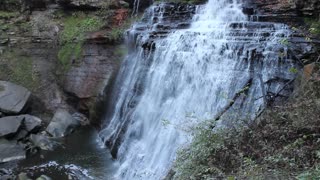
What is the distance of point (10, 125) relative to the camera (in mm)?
11133

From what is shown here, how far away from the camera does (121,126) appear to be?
1098cm

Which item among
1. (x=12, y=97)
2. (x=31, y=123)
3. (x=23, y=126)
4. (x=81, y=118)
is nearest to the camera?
(x=23, y=126)

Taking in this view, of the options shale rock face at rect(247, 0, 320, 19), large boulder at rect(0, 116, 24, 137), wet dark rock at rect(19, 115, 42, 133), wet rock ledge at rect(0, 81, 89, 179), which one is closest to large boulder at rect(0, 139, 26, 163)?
wet rock ledge at rect(0, 81, 89, 179)

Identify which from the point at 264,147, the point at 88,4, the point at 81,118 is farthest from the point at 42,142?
the point at 264,147

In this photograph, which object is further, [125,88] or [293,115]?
[125,88]

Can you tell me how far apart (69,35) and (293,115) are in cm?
989

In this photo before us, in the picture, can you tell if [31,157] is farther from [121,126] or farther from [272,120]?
[272,120]

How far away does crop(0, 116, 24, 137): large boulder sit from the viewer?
10.9m

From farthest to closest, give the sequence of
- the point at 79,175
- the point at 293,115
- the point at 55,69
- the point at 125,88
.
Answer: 1. the point at 55,69
2. the point at 125,88
3. the point at 79,175
4. the point at 293,115

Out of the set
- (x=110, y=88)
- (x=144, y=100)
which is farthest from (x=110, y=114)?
(x=144, y=100)

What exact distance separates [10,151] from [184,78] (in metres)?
4.76

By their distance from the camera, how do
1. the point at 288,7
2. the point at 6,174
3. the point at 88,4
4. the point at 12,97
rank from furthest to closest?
the point at 88,4 → the point at 12,97 → the point at 288,7 → the point at 6,174

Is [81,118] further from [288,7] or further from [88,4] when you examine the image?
[288,7]

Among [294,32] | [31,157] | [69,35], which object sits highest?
[294,32]
